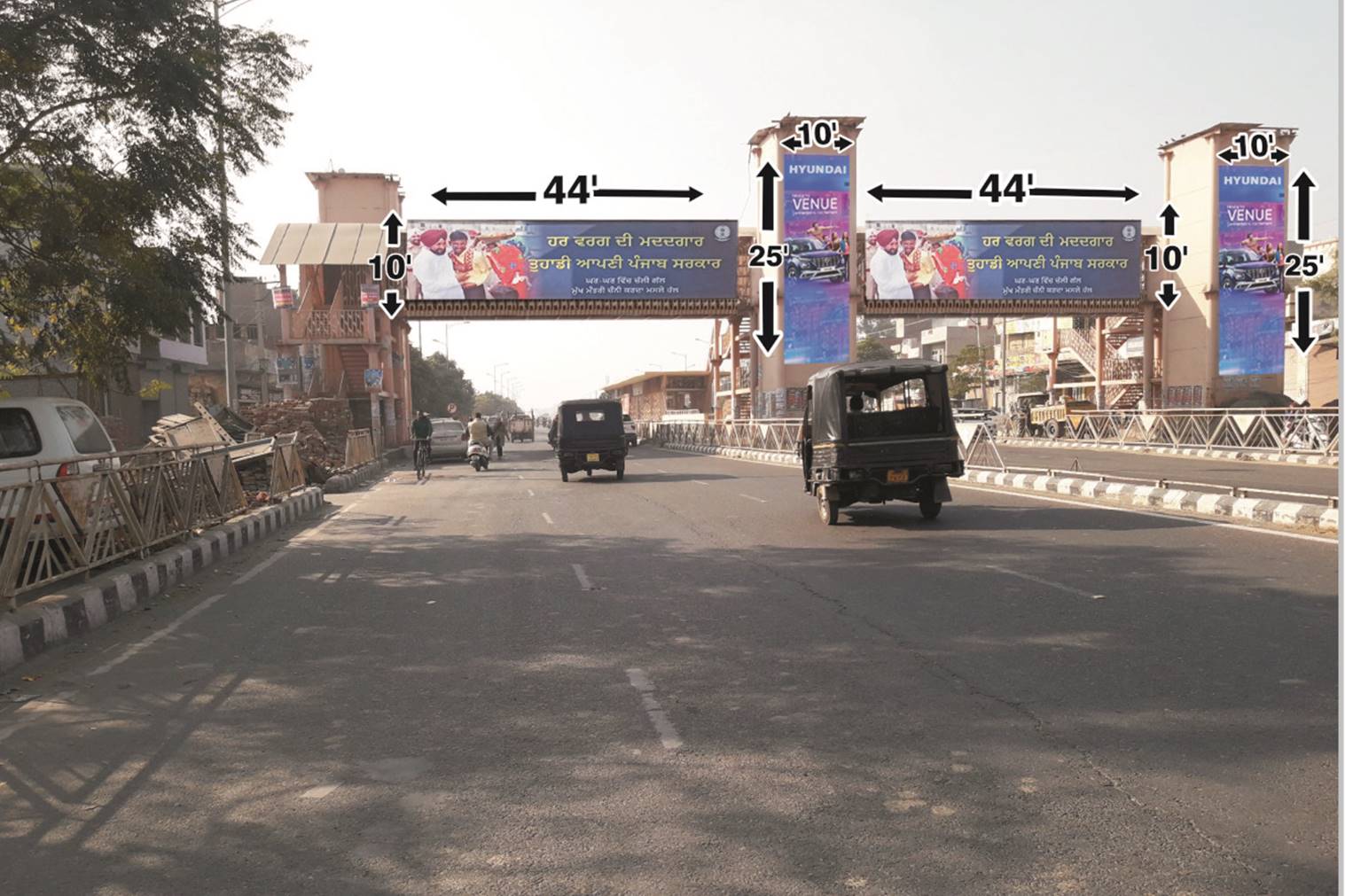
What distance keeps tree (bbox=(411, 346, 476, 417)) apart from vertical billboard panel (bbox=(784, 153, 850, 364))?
122 ft

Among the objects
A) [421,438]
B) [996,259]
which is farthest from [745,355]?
[421,438]

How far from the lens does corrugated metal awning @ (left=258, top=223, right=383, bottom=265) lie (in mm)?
41156

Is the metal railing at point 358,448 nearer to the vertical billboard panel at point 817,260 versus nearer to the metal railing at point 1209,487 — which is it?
the metal railing at point 1209,487

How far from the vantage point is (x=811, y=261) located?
1601 inches

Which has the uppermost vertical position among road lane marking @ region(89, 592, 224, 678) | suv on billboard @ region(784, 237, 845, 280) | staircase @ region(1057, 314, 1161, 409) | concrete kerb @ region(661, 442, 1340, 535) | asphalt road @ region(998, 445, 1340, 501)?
suv on billboard @ region(784, 237, 845, 280)

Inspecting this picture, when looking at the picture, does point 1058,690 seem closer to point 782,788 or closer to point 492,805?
point 782,788

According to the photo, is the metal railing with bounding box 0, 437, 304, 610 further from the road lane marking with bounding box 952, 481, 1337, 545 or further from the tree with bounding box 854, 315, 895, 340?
the tree with bounding box 854, 315, 895, 340

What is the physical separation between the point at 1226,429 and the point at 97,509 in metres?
30.7

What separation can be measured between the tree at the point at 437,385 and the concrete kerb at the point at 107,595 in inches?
2369

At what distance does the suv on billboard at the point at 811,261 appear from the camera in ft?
133

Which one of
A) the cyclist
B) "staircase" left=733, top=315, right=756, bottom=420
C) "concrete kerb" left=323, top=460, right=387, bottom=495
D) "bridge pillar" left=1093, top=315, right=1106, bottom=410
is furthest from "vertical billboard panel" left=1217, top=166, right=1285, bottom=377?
"concrete kerb" left=323, top=460, right=387, bottom=495

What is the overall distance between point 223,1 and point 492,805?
18.4m

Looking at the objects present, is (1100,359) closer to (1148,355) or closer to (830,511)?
(1148,355)

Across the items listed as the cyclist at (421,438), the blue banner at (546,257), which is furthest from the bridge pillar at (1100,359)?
the cyclist at (421,438)
